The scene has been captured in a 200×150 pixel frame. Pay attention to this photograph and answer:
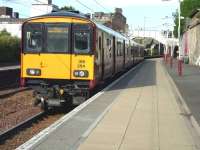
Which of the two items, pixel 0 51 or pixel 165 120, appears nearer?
pixel 165 120

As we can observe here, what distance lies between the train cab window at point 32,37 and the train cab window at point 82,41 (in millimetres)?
1175

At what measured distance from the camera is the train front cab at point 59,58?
18866 millimetres

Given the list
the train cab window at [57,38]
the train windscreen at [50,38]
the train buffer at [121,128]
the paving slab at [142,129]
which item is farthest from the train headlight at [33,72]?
the paving slab at [142,129]

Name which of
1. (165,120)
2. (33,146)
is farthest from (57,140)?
(165,120)

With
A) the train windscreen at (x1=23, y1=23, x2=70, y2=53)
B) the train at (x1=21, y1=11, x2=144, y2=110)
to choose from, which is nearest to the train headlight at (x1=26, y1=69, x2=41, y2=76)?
the train at (x1=21, y1=11, x2=144, y2=110)

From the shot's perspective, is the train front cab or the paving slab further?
the train front cab

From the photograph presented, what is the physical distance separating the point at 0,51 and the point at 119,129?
48.9 m

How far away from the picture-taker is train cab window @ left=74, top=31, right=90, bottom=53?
19125 mm

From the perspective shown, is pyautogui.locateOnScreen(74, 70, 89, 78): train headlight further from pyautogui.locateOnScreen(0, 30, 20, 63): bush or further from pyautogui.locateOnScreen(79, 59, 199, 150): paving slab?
pyautogui.locateOnScreen(0, 30, 20, 63): bush

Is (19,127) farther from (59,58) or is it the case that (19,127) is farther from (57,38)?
(57,38)

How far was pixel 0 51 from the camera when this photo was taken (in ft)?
197

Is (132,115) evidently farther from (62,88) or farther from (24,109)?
(24,109)

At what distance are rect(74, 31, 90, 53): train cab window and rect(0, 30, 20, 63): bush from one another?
40.5 meters

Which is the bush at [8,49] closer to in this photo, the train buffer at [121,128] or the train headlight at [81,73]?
the train headlight at [81,73]
